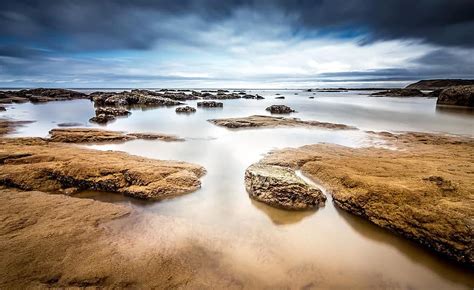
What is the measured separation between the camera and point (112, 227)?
433 cm

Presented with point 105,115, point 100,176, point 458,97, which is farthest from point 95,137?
point 458,97

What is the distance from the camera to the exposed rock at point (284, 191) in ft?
17.2

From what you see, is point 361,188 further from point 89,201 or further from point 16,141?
point 16,141

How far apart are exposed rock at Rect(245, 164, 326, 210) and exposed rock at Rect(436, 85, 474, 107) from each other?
32849 mm

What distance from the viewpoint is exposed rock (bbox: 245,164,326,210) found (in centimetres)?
523

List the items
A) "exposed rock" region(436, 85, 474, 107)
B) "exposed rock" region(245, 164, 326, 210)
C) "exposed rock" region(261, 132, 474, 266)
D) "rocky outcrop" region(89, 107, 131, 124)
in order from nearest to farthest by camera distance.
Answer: "exposed rock" region(261, 132, 474, 266) → "exposed rock" region(245, 164, 326, 210) → "rocky outcrop" region(89, 107, 131, 124) → "exposed rock" region(436, 85, 474, 107)

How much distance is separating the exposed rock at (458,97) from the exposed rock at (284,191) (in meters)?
32.8

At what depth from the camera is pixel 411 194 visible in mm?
4582

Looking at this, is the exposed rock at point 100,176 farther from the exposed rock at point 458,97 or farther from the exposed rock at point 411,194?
the exposed rock at point 458,97

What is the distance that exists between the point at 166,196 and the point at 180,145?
4998 mm

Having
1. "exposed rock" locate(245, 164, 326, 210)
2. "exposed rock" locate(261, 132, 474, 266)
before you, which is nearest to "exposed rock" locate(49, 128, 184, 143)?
"exposed rock" locate(261, 132, 474, 266)

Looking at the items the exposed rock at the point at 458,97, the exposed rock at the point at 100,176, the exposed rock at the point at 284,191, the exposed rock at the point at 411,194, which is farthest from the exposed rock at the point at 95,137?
the exposed rock at the point at 458,97

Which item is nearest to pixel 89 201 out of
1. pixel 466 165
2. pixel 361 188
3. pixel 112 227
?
pixel 112 227

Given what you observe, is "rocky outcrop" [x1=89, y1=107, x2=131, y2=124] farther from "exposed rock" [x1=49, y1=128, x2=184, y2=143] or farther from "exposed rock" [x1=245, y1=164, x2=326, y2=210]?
"exposed rock" [x1=245, y1=164, x2=326, y2=210]
